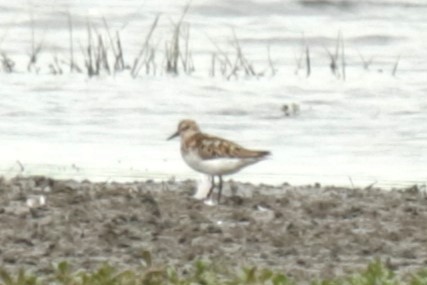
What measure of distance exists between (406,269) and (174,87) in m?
10.5

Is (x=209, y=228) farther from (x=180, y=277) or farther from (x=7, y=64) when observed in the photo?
(x=7, y=64)

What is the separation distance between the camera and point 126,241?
9422 mm

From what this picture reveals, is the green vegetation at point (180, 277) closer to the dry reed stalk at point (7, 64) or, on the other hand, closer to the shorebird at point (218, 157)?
the shorebird at point (218, 157)

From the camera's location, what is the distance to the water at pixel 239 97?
13867mm

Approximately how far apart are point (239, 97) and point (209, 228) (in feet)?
30.4

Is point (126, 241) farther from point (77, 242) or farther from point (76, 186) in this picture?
point (76, 186)

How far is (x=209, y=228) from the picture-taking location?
9.72m

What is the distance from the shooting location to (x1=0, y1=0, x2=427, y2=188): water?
13.9m

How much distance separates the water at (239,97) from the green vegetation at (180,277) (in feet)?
14.6

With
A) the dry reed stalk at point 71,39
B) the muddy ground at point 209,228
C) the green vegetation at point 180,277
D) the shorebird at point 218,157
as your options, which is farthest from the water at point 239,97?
the green vegetation at point 180,277

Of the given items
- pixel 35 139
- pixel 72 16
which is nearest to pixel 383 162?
pixel 35 139

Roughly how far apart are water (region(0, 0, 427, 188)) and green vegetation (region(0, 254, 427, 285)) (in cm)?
445

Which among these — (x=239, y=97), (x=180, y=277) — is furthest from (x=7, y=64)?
(x=180, y=277)

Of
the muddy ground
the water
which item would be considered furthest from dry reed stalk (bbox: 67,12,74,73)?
the muddy ground
